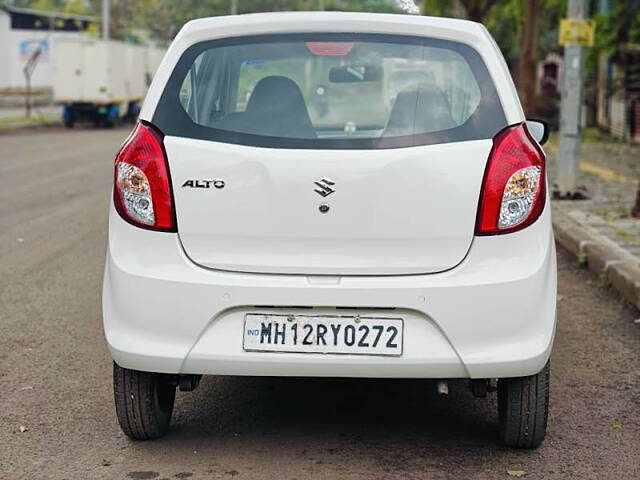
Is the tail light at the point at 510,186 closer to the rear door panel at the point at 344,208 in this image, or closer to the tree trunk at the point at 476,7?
the rear door panel at the point at 344,208

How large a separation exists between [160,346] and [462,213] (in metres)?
1.15

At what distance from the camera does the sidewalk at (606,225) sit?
8398mm

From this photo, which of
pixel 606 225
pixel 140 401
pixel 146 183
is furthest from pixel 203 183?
pixel 606 225

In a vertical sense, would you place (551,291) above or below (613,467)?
above

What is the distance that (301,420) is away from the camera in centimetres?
504

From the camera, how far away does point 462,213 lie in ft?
13.9

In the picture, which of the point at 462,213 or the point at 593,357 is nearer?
the point at 462,213

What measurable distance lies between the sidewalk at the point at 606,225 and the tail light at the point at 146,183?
4.15 metres

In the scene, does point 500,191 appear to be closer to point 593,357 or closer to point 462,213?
point 462,213

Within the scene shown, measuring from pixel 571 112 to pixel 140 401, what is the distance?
10.0 metres

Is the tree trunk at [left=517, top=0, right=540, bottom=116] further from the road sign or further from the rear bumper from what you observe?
the rear bumper

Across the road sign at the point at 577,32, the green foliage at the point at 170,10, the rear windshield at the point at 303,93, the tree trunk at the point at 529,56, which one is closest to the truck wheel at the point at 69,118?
the tree trunk at the point at 529,56

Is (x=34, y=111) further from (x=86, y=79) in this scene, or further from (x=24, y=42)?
(x=24, y=42)

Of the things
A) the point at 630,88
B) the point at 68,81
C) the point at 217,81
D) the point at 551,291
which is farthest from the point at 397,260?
the point at 68,81
